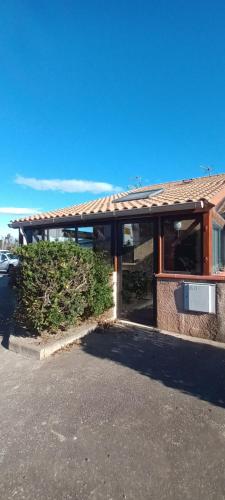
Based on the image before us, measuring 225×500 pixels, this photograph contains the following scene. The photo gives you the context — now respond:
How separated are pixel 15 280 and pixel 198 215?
157 inches

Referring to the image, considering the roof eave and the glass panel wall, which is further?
the glass panel wall

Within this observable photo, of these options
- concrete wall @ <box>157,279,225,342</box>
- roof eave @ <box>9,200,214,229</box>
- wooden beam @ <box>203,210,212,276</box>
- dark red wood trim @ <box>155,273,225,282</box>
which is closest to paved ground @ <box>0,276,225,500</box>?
concrete wall @ <box>157,279,225,342</box>

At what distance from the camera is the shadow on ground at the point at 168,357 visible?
155 inches

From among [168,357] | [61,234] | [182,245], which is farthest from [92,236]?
[168,357]

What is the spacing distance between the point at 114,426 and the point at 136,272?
5064mm

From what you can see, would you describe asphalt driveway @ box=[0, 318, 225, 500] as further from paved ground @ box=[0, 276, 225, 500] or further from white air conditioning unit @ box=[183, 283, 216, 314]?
white air conditioning unit @ box=[183, 283, 216, 314]

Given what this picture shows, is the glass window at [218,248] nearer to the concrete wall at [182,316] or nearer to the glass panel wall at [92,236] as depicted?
the concrete wall at [182,316]

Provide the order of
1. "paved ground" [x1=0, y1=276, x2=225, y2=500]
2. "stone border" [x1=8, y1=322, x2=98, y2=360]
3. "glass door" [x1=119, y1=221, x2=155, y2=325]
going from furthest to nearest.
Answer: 1. "glass door" [x1=119, y1=221, x2=155, y2=325]
2. "stone border" [x1=8, y1=322, x2=98, y2=360]
3. "paved ground" [x1=0, y1=276, x2=225, y2=500]

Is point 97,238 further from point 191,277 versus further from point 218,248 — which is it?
point 218,248

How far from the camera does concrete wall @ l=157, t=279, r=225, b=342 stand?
5.55 meters

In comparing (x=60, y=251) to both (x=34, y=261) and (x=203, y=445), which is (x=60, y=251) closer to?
(x=34, y=261)

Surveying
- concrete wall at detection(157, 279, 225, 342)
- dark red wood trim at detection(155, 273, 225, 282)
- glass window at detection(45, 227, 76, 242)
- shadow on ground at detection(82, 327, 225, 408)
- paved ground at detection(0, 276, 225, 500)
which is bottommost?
paved ground at detection(0, 276, 225, 500)

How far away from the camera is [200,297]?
222 inches

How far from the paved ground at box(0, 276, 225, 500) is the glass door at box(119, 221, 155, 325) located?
2442mm
